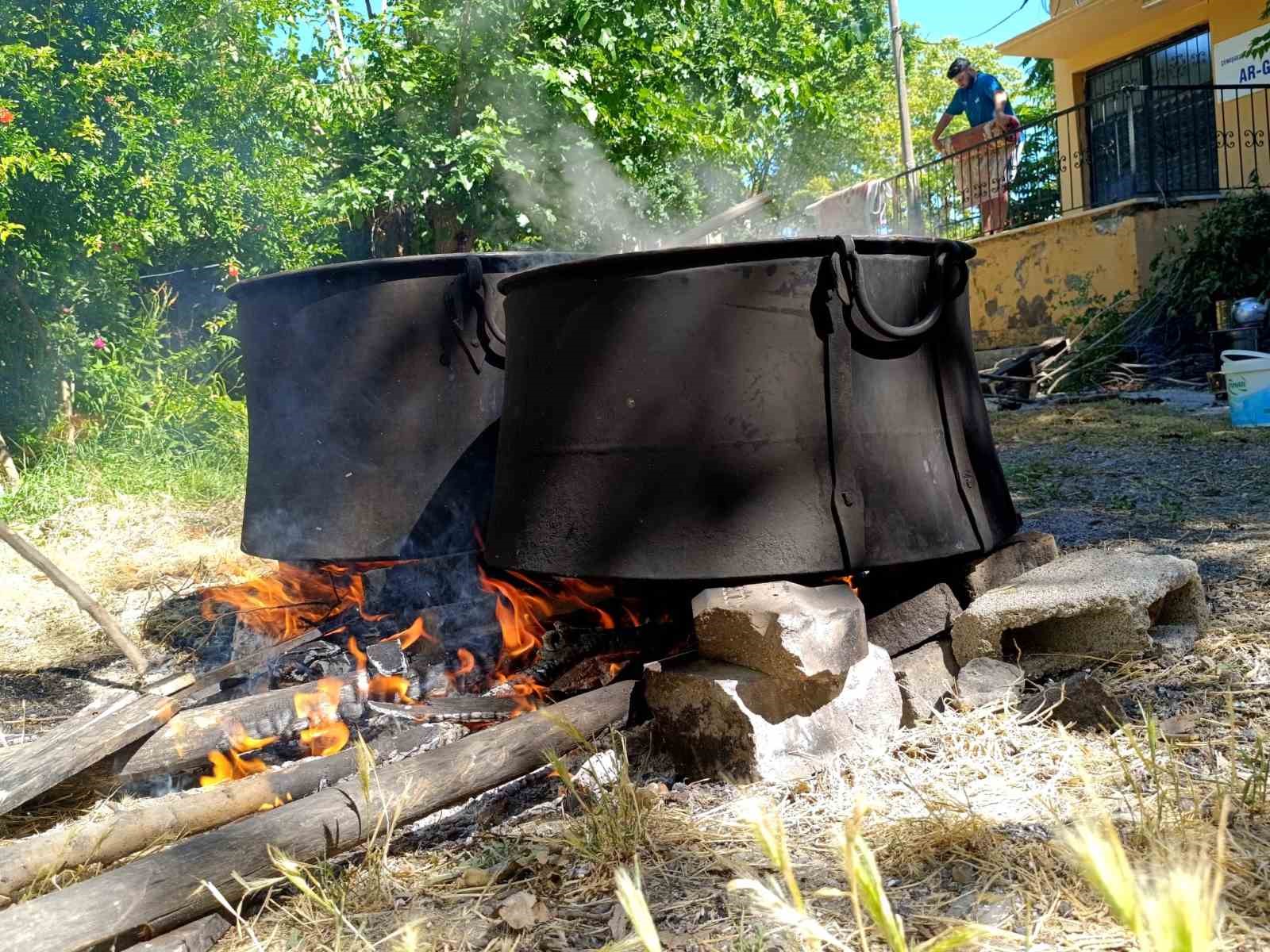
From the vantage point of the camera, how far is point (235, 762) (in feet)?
8.14

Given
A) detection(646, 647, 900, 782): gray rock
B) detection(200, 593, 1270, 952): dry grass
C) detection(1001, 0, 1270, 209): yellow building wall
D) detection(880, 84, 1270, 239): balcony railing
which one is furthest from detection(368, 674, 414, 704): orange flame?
detection(1001, 0, 1270, 209): yellow building wall

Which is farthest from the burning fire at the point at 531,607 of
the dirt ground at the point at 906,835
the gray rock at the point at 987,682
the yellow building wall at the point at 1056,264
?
the yellow building wall at the point at 1056,264

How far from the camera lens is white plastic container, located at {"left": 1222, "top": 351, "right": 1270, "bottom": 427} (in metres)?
6.20

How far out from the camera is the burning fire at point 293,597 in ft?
10.5

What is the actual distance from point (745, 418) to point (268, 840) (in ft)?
4.16

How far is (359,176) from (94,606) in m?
5.12

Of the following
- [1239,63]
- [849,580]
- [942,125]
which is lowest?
[849,580]

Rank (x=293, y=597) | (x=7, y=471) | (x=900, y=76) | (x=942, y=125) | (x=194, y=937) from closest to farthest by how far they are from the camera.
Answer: (x=194, y=937)
(x=293, y=597)
(x=7, y=471)
(x=942, y=125)
(x=900, y=76)

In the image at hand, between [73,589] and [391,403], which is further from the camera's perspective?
[391,403]

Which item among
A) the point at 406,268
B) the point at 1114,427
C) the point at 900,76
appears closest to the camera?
the point at 406,268

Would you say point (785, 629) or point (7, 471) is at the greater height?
point (7, 471)

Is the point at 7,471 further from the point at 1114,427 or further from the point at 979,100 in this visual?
the point at 979,100

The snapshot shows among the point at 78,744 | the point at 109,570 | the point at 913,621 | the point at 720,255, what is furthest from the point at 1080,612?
the point at 109,570

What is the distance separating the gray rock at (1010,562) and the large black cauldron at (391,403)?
143 centimetres
